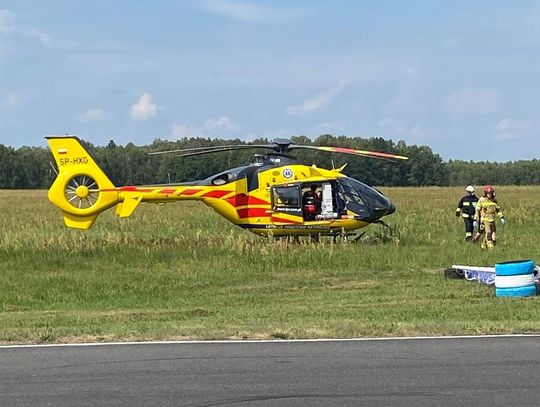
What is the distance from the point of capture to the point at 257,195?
23922 millimetres

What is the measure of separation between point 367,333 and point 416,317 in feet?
7.44

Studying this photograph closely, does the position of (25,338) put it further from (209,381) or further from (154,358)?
(209,381)

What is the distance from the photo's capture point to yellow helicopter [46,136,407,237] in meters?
23.7

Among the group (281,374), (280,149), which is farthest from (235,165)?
(281,374)

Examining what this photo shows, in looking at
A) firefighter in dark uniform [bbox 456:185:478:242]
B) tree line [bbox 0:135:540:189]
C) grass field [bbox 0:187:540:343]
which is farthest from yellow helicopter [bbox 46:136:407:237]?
tree line [bbox 0:135:540:189]

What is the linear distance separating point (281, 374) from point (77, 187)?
16.8 m

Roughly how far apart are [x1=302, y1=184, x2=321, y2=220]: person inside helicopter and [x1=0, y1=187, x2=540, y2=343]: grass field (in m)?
1.31

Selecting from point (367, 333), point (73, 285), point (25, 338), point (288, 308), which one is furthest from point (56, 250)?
point (367, 333)

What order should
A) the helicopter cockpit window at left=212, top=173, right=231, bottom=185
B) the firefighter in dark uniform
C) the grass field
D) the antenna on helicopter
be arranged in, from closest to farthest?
the grass field
the antenna on helicopter
the helicopter cockpit window at left=212, top=173, right=231, bottom=185
the firefighter in dark uniform

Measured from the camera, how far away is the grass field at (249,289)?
11422 mm

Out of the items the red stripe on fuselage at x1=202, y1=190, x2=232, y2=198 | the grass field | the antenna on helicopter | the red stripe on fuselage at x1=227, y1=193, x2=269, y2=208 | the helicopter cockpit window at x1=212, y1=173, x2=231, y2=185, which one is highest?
the antenna on helicopter

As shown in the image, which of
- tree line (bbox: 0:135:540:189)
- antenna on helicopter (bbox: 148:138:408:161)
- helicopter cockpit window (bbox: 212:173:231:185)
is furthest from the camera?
tree line (bbox: 0:135:540:189)

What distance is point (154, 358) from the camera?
367 inches

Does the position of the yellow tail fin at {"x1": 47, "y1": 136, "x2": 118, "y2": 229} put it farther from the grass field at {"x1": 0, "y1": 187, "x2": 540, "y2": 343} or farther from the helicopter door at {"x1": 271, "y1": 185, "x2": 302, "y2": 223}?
the helicopter door at {"x1": 271, "y1": 185, "x2": 302, "y2": 223}
